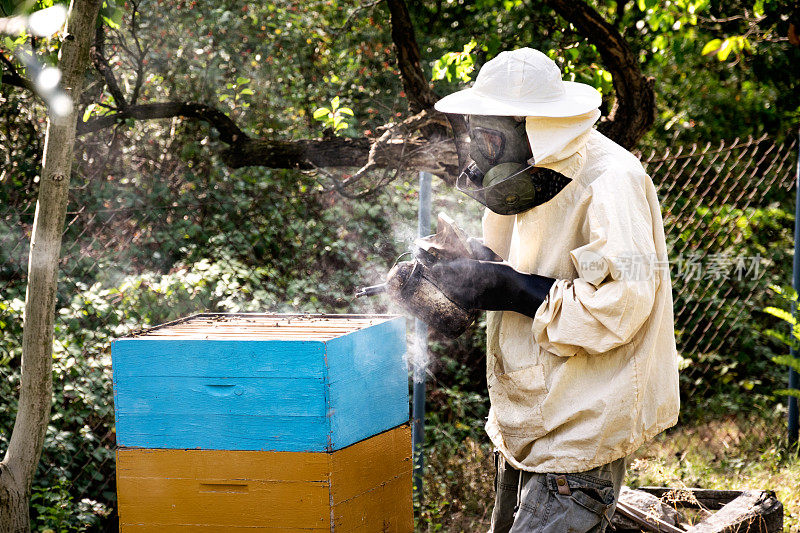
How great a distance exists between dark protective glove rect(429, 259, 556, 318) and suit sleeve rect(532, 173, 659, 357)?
0.04 m

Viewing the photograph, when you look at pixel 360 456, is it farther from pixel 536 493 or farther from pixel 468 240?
pixel 468 240

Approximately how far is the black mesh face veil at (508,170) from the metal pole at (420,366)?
1160 mm

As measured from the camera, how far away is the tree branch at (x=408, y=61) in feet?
11.2

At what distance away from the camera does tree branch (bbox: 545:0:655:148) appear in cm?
336

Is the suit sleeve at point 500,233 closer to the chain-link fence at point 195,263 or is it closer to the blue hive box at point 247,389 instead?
the blue hive box at point 247,389

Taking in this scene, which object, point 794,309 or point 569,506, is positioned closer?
point 569,506

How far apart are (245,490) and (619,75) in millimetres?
2573

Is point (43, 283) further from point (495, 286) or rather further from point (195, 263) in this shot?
point (195, 263)

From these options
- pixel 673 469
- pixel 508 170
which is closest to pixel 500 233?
pixel 508 170

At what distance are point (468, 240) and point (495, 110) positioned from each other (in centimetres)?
36

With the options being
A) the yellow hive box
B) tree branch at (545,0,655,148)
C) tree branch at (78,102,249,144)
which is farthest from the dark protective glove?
tree branch at (78,102,249,144)

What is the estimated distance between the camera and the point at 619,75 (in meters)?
3.46

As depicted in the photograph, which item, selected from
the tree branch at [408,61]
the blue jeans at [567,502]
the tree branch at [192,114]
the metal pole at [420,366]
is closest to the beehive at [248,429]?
the blue jeans at [567,502]

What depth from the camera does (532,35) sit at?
5.70 metres
